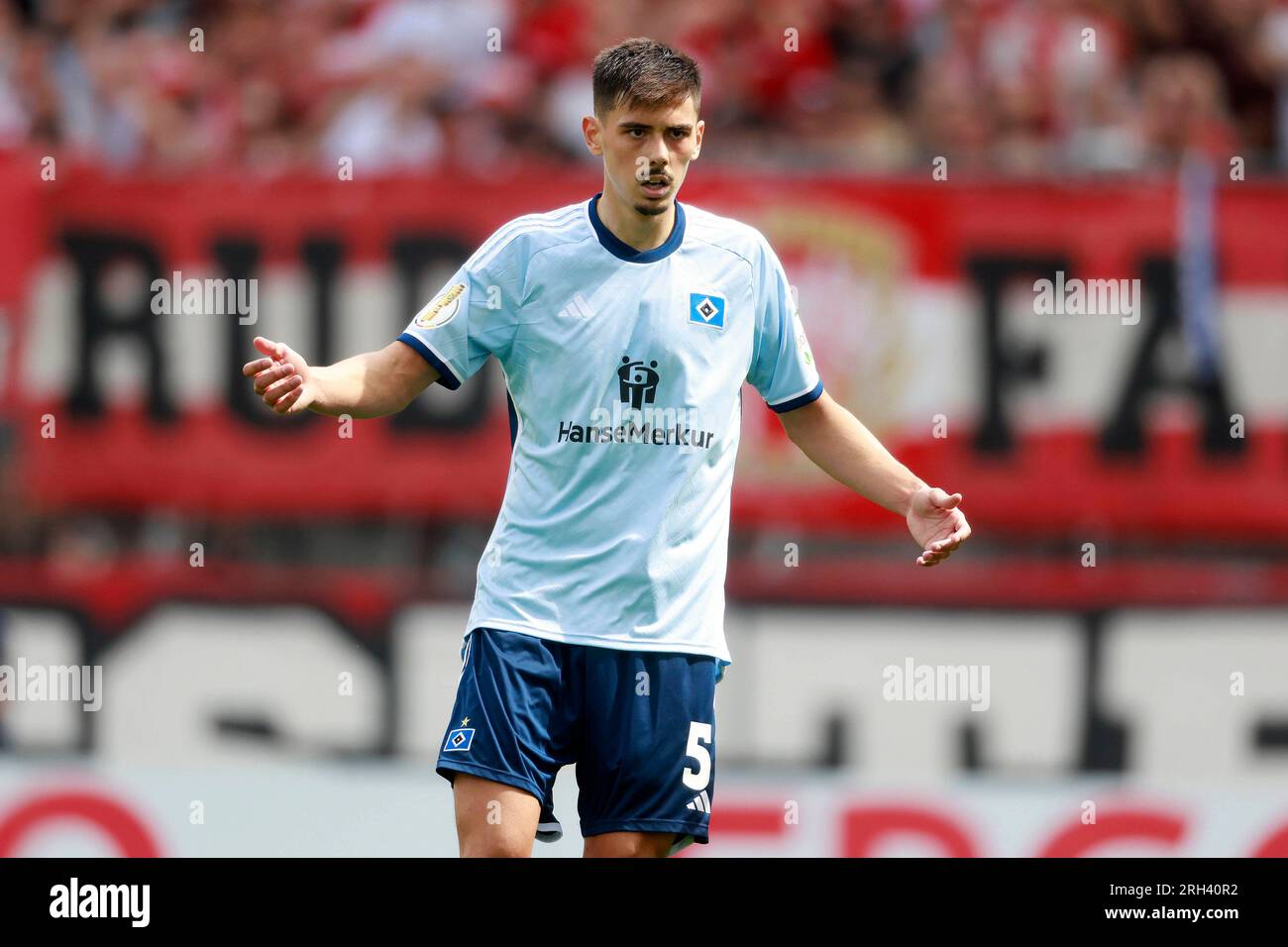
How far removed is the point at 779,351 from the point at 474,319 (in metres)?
0.87

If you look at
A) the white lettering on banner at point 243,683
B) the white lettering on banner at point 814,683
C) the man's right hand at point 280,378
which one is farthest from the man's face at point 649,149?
the white lettering on banner at point 243,683

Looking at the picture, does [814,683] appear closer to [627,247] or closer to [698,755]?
[698,755]

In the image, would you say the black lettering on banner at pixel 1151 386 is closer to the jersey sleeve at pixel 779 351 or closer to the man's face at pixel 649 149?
the jersey sleeve at pixel 779 351

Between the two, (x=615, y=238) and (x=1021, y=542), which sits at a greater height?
(x=615, y=238)

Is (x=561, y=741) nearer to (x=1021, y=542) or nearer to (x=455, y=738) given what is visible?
(x=455, y=738)

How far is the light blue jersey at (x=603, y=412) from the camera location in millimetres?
5164

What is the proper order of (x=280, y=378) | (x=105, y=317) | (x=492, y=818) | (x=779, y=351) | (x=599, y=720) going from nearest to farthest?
(x=280, y=378)
(x=492, y=818)
(x=599, y=720)
(x=779, y=351)
(x=105, y=317)

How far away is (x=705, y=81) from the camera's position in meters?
9.85

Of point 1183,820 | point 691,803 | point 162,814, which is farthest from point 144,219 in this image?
point 1183,820

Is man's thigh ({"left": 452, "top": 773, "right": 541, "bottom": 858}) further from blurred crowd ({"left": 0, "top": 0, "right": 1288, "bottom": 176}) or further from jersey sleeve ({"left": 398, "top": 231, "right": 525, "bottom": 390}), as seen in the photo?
blurred crowd ({"left": 0, "top": 0, "right": 1288, "bottom": 176})

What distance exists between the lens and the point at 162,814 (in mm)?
8281

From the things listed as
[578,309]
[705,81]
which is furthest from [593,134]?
[705,81]

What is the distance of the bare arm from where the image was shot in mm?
4758

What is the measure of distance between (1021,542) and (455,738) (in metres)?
4.06
